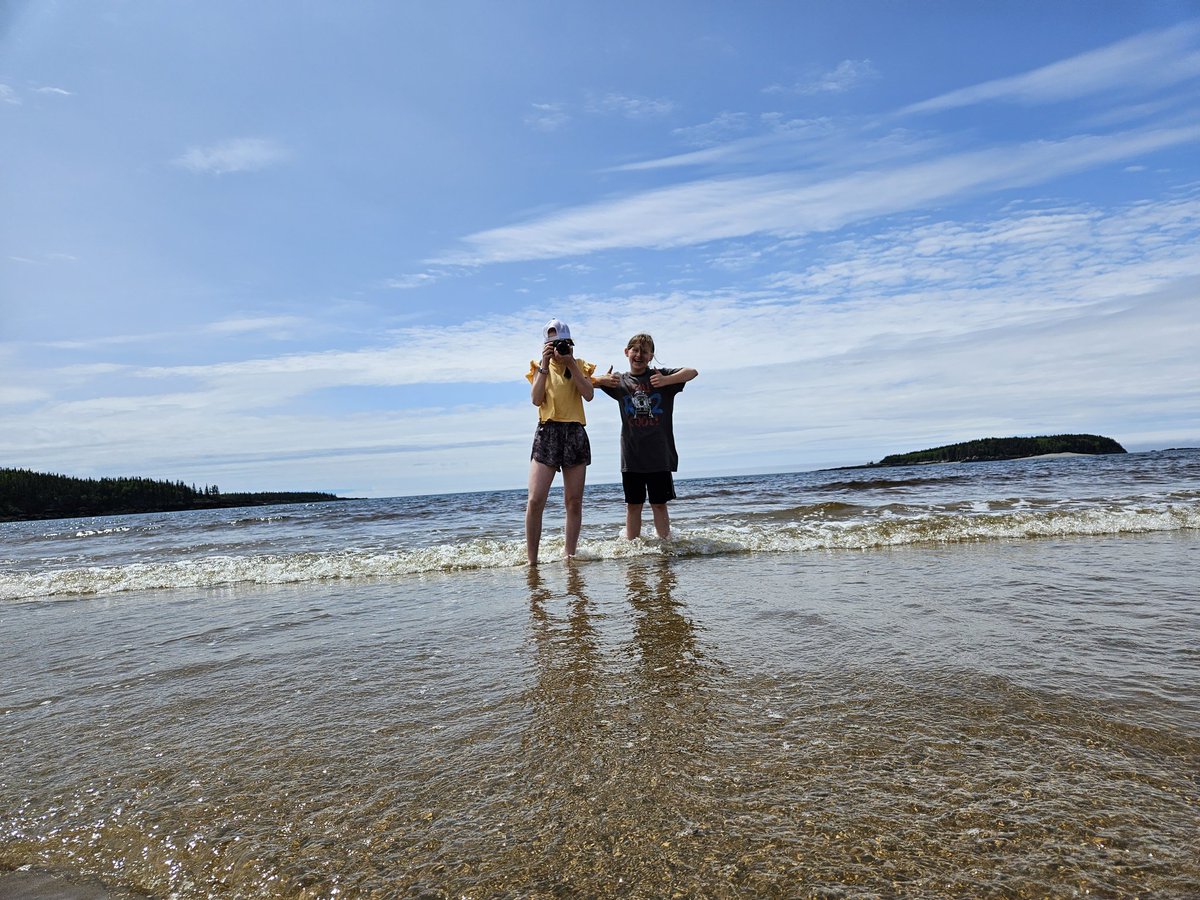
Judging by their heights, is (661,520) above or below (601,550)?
above

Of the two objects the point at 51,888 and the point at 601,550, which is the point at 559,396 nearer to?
the point at 601,550

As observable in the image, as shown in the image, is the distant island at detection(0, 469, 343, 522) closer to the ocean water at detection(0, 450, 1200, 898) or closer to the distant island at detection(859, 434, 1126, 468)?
the ocean water at detection(0, 450, 1200, 898)

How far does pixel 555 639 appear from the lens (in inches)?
132

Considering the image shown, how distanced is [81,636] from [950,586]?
5.70m

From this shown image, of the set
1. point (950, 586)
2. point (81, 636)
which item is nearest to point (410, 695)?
point (81, 636)

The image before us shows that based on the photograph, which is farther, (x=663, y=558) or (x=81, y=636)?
(x=663, y=558)

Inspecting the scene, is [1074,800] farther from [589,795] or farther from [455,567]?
[455,567]

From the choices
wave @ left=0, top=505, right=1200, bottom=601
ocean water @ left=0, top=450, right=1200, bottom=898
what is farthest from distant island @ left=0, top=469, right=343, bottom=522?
ocean water @ left=0, top=450, right=1200, bottom=898

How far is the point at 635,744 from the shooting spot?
6.49 ft

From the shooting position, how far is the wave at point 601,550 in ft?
22.5

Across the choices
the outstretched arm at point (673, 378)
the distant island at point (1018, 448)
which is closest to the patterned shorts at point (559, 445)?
the outstretched arm at point (673, 378)

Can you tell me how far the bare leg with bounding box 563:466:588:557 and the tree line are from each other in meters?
59.7

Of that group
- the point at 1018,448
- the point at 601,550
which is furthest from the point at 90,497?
the point at 1018,448

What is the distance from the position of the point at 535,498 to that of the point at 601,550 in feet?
3.93
